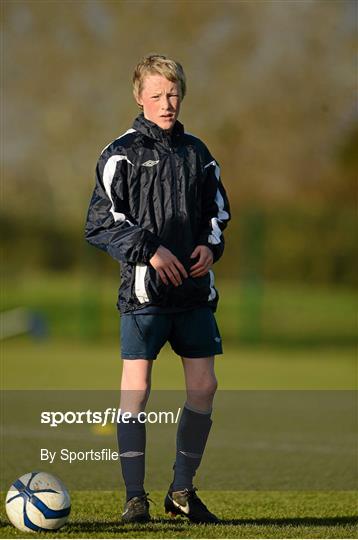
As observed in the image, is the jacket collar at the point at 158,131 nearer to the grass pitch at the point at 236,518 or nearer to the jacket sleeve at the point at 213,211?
the jacket sleeve at the point at 213,211

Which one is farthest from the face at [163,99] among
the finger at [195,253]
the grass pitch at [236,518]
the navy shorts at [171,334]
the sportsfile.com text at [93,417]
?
the sportsfile.com text at [93,417]

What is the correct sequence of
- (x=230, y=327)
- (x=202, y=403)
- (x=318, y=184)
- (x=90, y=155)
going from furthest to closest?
(x=318, y=184), (x=90, y=155), (x=230, y=327), (x=202, y=403)

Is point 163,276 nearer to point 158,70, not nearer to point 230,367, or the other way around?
point 158,70

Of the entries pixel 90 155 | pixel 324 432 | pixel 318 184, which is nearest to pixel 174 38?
pixel 90 155

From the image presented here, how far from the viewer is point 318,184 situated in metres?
26.0

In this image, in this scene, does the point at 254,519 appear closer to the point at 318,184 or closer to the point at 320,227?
the point at 320,227

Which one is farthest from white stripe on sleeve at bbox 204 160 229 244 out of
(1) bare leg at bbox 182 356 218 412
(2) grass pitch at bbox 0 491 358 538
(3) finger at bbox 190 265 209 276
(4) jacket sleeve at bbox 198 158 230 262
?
(2) grass pitch at bbox 0 491 358 538

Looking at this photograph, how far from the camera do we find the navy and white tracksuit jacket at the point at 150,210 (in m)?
4.54

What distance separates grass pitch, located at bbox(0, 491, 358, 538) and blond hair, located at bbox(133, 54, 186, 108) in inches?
70.4

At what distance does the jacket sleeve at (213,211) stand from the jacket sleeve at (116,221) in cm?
27

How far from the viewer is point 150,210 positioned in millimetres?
4562

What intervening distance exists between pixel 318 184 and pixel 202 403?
21.6m

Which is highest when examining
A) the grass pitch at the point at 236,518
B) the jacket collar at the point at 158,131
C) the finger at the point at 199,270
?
the jacket collar at the point at 158,131

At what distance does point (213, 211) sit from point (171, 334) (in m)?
0.56
